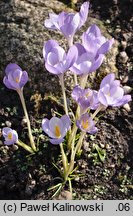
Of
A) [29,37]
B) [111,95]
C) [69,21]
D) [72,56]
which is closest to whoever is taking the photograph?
[72,56]

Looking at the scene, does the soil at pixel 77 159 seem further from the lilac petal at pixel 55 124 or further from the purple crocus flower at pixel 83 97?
the purple crocus flower at pixel 83 97

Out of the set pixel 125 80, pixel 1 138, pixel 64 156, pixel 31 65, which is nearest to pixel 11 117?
pixel 1 138

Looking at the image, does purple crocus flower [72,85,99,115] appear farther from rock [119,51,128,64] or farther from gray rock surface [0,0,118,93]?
rock [119,51,128,64]

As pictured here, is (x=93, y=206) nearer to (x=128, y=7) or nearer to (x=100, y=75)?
(x=100, y=75)

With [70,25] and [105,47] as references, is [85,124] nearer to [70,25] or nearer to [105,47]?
[105,47]

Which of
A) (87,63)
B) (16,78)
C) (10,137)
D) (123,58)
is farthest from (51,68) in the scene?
(123,58)

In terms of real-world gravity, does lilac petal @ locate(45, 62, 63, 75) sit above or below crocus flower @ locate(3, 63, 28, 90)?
above

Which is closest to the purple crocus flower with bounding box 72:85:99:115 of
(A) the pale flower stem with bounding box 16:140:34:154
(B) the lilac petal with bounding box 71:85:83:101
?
(B) the lilac petal with bounding box 71:85:83:101
